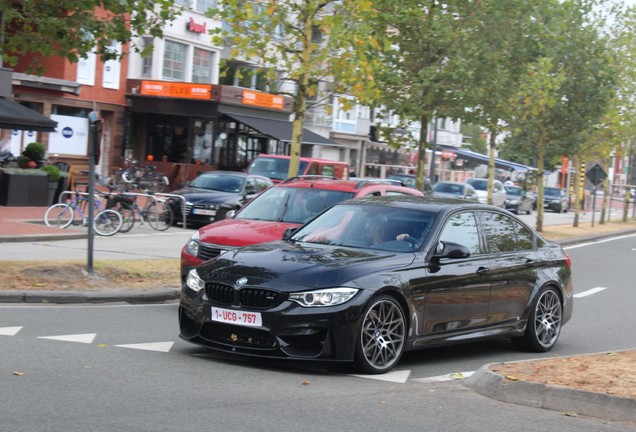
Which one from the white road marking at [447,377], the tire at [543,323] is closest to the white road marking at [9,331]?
the white road marking at [447,377]

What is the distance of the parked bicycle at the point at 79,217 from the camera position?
22719mm

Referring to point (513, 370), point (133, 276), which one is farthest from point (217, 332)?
point (133, 276)

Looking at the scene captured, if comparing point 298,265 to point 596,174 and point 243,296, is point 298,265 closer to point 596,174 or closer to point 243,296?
point 243,296

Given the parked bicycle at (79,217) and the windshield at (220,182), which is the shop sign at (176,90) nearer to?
the windshield at (220,182)

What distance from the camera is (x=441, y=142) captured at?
8169 centimetres

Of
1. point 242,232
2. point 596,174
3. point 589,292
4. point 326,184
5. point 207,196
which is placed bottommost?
point 589,292

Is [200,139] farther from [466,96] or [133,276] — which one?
[133,276]

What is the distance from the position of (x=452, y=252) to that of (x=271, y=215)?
187 inches

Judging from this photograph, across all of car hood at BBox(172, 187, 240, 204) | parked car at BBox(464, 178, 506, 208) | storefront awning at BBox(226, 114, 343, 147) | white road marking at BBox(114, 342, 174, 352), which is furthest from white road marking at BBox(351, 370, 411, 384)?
parked car at BBox(464, 178, 506, 208)

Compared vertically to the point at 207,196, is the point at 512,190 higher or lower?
higher

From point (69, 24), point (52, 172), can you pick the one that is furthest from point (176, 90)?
point (69, 24)

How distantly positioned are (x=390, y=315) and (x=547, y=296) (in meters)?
2.82

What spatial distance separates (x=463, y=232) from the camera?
995 centimetres

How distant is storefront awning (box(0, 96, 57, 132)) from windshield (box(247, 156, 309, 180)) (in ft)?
23.9
